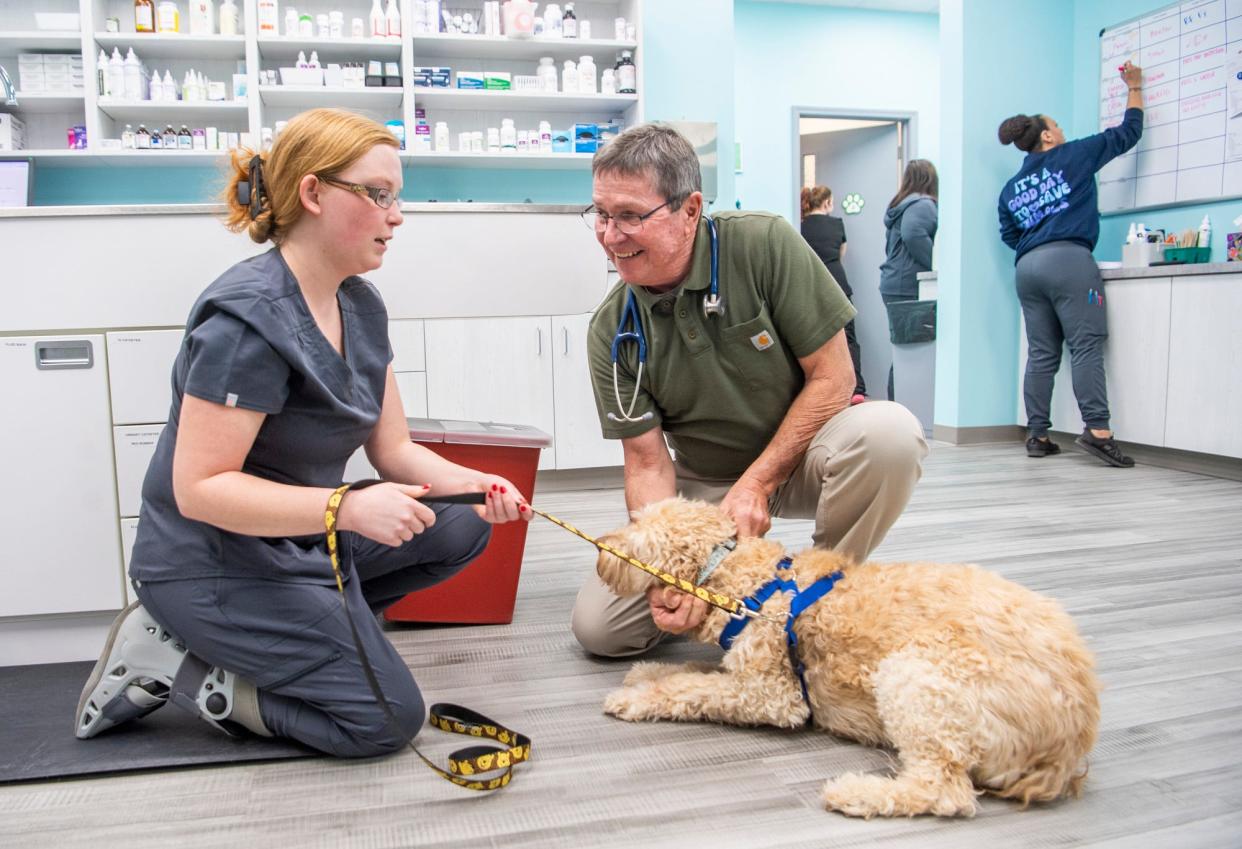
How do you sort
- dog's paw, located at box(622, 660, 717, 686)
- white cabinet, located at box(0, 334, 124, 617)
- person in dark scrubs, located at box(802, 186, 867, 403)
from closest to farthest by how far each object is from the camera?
dog's paw, located at box(622, 660, 717, 686) → white cabinet, located at box(0, 334, 124, 617) → person in dark scrubs, located at box(802, 186, 867, 403)

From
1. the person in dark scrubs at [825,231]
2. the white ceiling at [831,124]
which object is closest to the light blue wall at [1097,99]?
the person in dark scrubs at [825,231]

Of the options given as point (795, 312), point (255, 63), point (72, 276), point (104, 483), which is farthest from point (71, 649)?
point (255, 63)

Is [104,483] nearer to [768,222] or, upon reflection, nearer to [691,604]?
[691,604]

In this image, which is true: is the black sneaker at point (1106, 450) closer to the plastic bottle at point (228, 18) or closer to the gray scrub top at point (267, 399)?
the gray scrub top at point (267, 399)

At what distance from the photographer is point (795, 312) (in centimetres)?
182

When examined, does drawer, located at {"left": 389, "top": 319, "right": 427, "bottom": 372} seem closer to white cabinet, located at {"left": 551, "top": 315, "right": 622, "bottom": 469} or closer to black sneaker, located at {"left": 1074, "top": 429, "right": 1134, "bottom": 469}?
white cabinet, located at {"left": 551, "top": 315, "right": 622, "bottom": 469}

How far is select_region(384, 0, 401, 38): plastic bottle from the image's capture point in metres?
4.84

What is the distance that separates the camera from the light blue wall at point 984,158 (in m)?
5.00

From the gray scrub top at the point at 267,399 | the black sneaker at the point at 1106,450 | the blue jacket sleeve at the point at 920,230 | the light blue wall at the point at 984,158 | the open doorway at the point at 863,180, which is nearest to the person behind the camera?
the gray scrub top at the point at 267,399

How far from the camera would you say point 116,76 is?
15.2ft

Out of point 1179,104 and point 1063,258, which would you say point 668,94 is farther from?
Answer: point 1179,104

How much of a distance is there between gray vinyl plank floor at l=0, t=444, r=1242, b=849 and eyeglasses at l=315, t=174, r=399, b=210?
929mm

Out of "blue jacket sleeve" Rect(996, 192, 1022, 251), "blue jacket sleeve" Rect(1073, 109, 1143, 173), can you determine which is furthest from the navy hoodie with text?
"blue jacket sleeve" Rect(996, 192, 1022, 251)

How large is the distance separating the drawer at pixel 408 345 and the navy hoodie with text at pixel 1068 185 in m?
3.19
